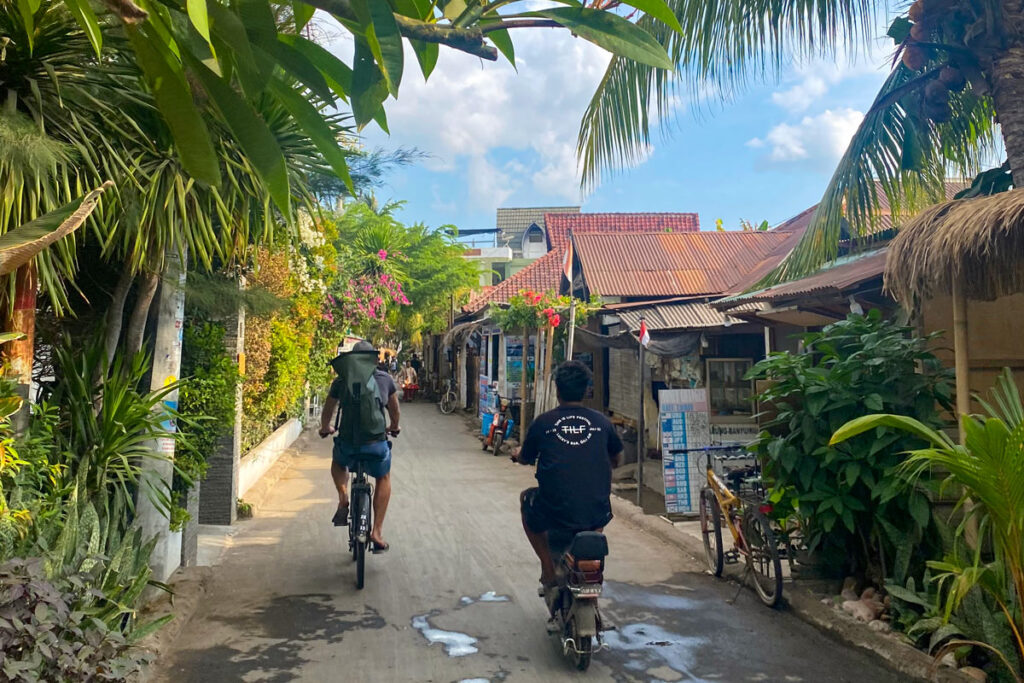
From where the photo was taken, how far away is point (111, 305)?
5.11 m

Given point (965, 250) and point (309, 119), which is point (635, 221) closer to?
point (965, 250)

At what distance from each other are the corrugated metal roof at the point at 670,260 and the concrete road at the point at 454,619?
323 inches

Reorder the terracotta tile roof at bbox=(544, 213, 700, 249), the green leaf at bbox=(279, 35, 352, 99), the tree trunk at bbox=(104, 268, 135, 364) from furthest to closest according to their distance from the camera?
the terracotta tile roof at bbox=(544, 213, 700, 249)
the tree trunk at bbox=(104, 268, 135, 364)
the green leaf at bbox=(279, 35, 352, 99)

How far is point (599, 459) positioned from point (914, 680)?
85.2 inches

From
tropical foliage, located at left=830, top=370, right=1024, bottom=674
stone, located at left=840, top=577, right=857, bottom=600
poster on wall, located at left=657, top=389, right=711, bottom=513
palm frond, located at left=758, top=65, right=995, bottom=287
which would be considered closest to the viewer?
tropical foliage, located at left=830, top=370, right=1024, bottom=674

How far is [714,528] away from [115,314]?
499 centimetres

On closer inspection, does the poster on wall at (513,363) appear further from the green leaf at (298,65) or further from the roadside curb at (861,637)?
the green leaf at (298,65)

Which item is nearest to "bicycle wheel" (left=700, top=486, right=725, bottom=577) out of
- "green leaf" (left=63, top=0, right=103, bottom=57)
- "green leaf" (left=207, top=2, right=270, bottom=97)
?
"green leaf" (left=207, top=2, right=270, bottom=97)

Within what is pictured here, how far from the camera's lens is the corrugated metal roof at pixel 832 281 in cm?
739

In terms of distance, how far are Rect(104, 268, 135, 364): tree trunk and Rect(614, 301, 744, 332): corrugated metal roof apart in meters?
8.07

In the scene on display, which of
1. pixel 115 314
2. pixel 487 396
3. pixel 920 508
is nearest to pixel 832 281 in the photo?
pixel 920 508

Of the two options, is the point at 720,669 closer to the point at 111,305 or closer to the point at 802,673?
the point at 802,673

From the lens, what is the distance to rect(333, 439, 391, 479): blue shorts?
637cm

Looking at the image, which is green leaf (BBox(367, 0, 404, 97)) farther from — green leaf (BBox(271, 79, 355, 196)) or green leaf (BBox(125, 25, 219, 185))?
green leaf (BBox(125, 25, 219, 185))
